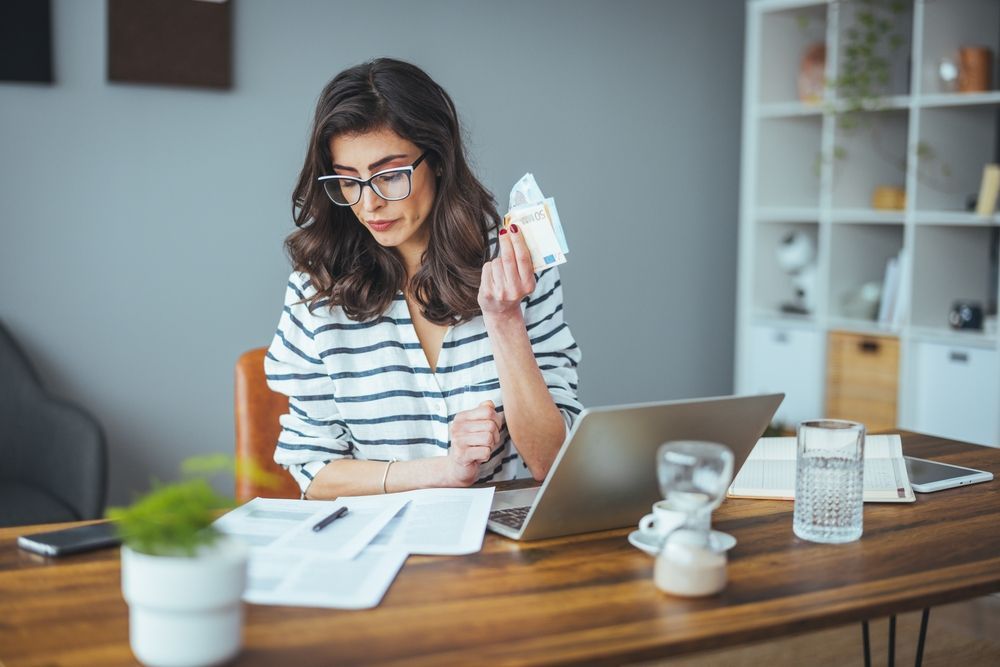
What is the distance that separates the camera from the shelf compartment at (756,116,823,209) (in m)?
4.29

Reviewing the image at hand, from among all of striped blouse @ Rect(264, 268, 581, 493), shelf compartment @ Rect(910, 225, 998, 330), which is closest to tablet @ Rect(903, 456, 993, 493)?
striped blouse @ Rect(264, 268, 581, 493)

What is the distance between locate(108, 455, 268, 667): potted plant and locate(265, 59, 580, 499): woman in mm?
823

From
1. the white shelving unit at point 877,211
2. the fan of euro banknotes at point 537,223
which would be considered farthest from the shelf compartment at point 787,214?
the fan of euro banknotes at point 537,223

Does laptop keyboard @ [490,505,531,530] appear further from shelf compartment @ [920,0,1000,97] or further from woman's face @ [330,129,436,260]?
shelf compartment @ [920,0,1000,97]

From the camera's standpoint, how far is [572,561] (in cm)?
129

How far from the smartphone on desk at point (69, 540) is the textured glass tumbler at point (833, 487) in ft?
2.84

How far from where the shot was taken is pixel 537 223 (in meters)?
1.63

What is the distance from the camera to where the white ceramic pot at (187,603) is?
93 centimetres

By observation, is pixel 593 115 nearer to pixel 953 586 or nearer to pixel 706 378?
pixel 706 378

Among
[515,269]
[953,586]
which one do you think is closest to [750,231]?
[515,269]

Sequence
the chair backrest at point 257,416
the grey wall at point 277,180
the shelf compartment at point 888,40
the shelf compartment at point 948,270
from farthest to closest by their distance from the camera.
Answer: the shelf compartment at point 888,40
the shelf compartment at point 948,270
the grey wall at point 277,180
the chair backrest at point 257,416

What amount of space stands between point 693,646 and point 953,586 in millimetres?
359

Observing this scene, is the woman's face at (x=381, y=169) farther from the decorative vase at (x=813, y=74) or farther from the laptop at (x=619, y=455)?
the decorative vase at (x=813, y=74)

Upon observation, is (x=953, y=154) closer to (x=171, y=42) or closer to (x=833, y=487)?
(x=171, y=42)
